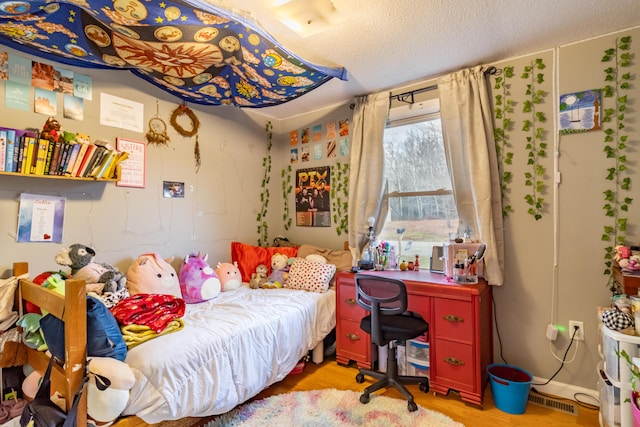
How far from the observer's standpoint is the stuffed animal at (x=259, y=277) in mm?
2807

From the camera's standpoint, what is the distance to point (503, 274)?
2.31 meters

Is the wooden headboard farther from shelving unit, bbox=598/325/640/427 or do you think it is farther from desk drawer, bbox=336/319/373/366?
shelving unit, bbox=598/325/640/427

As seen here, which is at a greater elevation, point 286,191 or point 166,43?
point 166,43

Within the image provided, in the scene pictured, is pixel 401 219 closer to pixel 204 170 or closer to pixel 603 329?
pixel 603 329

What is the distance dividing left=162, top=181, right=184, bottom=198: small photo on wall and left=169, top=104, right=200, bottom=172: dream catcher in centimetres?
25

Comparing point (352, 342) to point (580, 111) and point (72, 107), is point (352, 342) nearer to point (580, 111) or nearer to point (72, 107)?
point (580, 111)

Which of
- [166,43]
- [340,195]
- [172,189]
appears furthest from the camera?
[340,195]

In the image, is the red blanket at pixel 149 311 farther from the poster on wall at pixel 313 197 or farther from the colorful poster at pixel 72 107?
the poster on wall at pixel 313 197

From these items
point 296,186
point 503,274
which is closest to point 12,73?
point 296,186

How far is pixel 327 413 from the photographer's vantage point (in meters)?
1.94

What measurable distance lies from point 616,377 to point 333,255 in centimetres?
205

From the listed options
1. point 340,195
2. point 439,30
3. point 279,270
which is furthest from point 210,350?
point 439,30

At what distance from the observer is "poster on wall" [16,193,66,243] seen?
1.91 m

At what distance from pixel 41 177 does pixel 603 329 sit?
10.7ft
